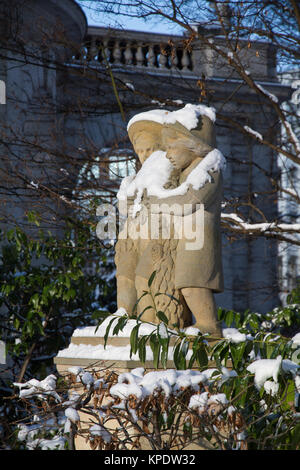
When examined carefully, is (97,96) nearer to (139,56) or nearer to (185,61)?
(139,56)

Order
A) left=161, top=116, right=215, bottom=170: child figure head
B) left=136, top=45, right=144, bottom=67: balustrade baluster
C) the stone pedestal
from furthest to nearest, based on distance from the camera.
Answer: left=136, top=45, right=144, bottom=67: balustrade baluster < left=161, top=116, right=215, bottom=170: child figure head < the stone pedestal

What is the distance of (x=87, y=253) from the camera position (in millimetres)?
7988

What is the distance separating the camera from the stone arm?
13.7 ft

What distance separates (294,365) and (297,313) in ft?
11.7

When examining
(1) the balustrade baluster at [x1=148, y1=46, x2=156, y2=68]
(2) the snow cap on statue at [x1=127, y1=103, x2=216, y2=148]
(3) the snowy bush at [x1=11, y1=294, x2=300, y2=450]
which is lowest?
(3) the snowy bush at [x1=11, y1=294, x2=300, y2=450]

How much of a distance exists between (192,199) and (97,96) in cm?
580

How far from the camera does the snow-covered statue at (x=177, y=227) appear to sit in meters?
4.16

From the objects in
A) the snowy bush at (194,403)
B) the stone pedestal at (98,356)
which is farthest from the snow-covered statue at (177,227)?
the snowy bush at (194,403)

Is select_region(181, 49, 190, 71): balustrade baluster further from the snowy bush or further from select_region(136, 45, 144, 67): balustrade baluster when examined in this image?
the snowy bush

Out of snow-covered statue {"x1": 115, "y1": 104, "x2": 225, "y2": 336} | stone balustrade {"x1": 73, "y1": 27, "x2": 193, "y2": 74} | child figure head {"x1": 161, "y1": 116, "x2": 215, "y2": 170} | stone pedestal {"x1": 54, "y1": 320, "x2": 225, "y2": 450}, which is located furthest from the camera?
stone balustrade {"x1": 73, "y1": 27, "x2": 193, "y2": 74}

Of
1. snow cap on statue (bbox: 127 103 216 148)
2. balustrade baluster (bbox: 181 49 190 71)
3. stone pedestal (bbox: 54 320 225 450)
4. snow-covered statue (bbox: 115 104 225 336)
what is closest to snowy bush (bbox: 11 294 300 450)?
stone pedestal (bbox: 54 320 225 450)

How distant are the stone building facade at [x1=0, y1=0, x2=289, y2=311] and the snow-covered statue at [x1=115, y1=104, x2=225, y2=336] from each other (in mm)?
2745

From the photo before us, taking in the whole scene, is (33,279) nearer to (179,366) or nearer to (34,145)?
(34,145)

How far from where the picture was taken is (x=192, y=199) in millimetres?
4164
